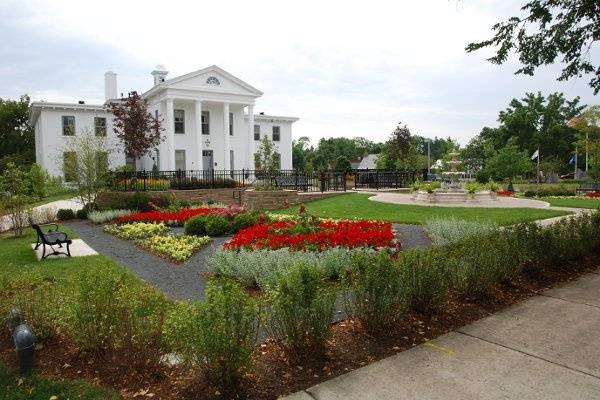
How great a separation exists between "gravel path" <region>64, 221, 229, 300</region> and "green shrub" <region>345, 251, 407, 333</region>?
2866 mm

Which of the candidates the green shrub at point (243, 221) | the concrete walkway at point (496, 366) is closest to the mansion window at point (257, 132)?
the green shrub at point (243, 221)

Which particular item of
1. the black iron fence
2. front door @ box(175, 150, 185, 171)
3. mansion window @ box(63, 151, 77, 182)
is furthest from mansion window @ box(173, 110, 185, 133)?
mansion window @ box(63, 151, 77, 182)

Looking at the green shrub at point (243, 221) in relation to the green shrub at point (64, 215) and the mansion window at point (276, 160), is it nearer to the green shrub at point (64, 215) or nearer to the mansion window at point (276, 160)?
the green shrub at point (64, 215)

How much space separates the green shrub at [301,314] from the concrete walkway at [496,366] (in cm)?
45

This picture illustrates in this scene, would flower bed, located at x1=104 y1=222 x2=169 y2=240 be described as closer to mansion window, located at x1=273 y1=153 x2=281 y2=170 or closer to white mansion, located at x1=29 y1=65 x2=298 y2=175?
white mansion, located at x1=29 y1=65 x2=298 y2=175

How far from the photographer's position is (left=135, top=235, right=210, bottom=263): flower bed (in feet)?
31.7

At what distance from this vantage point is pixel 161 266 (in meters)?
9.02

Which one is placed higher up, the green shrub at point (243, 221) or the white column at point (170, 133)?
the white column at point (170, 133)

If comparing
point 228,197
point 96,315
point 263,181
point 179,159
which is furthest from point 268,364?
point 179,159

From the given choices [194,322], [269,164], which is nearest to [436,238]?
[194,322]

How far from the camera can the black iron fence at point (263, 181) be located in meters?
20.9

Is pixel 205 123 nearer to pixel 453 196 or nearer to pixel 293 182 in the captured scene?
pixel 293 182

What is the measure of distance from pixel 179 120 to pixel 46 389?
31.6 m

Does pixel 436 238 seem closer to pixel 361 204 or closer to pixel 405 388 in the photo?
pixel 405 388
